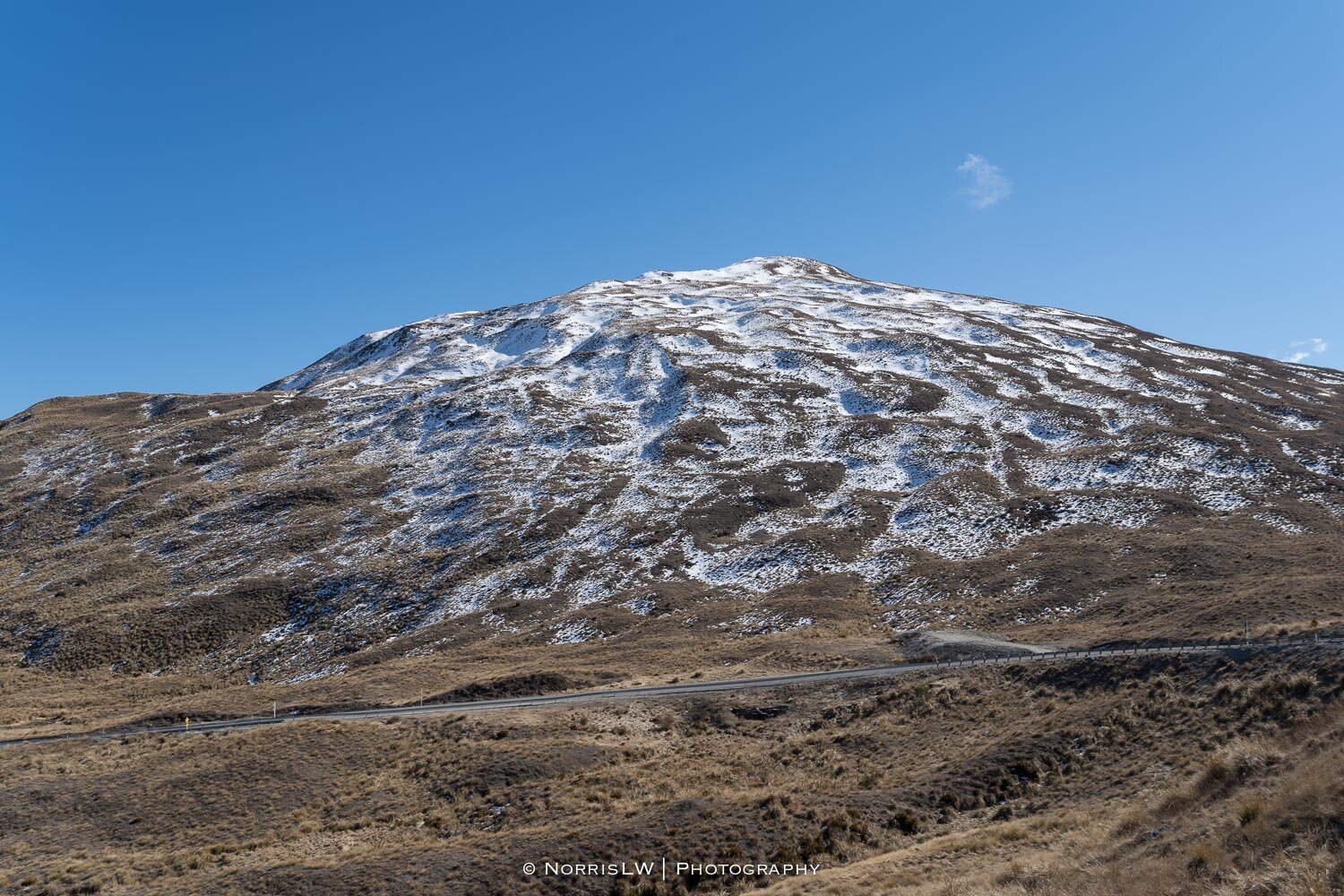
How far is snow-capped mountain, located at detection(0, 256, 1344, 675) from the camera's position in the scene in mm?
49344

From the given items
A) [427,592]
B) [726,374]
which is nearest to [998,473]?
[726,374]

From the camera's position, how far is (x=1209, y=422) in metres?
71.2

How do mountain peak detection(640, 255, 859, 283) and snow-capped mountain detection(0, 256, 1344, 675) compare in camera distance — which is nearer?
snow-capped mountain detection(0, 256, 1344, 675)

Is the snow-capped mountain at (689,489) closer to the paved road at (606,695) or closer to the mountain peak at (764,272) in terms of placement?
the paved road at (606,695)

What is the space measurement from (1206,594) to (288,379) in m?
153

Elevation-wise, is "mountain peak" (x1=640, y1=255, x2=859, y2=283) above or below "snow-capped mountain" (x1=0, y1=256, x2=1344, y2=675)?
above

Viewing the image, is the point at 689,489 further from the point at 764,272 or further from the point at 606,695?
the point at 764,272

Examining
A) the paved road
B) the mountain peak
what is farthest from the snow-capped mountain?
the mountain peak

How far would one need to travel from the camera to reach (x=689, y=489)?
6756 cm

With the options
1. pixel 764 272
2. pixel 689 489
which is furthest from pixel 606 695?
pixel 764 272

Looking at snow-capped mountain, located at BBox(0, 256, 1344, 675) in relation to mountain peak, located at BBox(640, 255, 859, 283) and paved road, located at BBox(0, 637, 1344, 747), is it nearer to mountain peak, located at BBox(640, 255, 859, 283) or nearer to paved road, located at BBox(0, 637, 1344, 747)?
paved road, located at BBox(0, 637, 1344, 747)

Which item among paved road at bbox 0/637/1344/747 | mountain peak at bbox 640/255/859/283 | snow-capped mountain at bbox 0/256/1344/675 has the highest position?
mountain peak at bbox 640/255/859/283

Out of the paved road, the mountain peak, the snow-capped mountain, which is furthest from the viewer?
the mountain peak

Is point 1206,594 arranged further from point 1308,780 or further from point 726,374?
point 726,374
